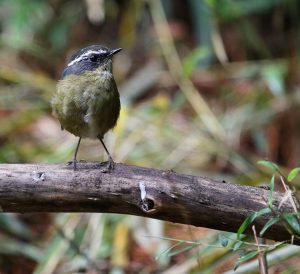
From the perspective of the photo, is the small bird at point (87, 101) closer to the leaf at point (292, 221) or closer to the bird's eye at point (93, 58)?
the bird's eye at point (93, 58)

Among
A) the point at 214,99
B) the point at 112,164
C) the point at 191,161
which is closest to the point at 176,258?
the point at 191,161

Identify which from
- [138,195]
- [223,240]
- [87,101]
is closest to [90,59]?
[87,101]

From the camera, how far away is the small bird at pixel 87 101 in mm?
3346

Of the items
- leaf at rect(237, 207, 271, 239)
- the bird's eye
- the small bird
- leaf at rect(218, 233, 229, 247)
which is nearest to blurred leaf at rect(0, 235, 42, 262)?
the small bird

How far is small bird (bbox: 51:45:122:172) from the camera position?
11.0ft

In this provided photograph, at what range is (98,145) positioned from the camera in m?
5.58

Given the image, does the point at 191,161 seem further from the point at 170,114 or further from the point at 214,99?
the point at 214,99

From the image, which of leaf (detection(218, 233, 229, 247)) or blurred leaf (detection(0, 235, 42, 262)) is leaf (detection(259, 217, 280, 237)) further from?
blurred leaf (detection(0, 235, 42, 262))

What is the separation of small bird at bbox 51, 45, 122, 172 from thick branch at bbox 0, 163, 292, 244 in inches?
20.4

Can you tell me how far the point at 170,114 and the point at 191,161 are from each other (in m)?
0.67

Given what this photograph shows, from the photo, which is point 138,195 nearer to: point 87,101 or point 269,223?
point 269,223

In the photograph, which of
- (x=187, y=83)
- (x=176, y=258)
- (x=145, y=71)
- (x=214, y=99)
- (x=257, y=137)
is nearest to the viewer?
(x=176, y=258)

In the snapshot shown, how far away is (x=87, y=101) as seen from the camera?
132 inches

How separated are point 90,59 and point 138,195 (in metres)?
1.16
